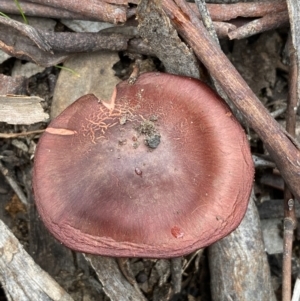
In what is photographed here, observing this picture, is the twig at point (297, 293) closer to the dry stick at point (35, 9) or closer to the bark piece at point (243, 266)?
the bark piece at point (243, 266)

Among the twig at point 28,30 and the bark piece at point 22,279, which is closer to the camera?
the bark piece at point 22,279

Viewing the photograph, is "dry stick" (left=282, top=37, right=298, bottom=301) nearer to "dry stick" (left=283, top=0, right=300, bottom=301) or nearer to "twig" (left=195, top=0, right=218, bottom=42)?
"dry stick" (left=283, top=0, right=300, bottom=301)

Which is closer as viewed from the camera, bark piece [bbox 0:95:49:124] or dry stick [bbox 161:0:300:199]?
dry stick [bbox 161:0:300:199]

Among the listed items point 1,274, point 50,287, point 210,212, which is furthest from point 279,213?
point 1,274

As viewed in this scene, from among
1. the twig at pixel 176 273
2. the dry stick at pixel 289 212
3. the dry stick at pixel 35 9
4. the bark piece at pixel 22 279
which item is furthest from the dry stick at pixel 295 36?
the bark piece at pixel 22 279

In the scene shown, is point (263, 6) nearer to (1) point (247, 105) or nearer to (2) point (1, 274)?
(1) point (247, 105)

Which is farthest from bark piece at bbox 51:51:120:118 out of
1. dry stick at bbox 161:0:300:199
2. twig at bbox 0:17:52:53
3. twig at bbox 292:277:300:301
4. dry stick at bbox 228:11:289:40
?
twig at bbox 292:277:300:301

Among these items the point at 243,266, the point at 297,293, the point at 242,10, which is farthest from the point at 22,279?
the point at 242,10
